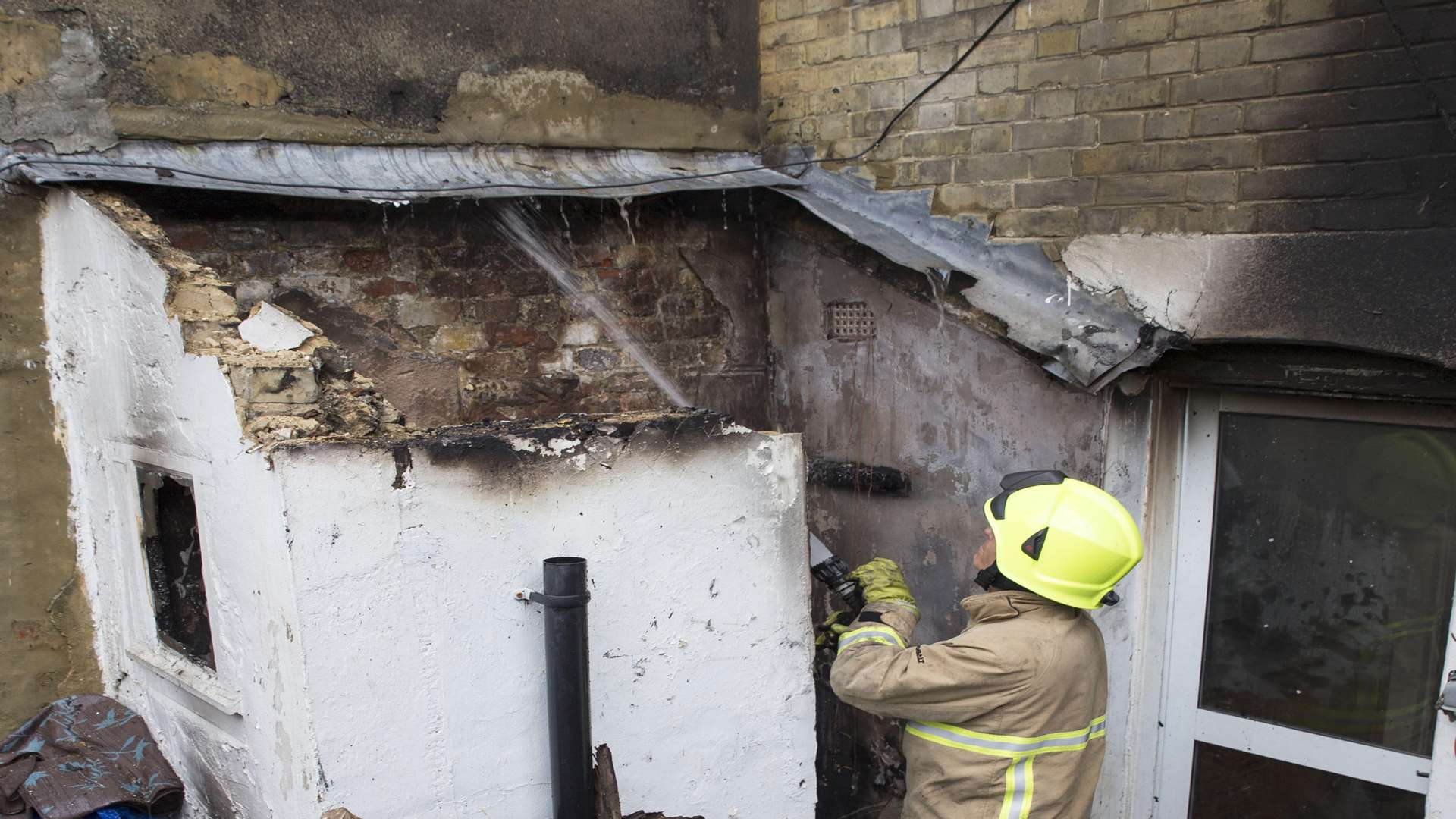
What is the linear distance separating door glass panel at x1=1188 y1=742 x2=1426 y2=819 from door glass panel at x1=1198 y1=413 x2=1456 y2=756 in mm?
164

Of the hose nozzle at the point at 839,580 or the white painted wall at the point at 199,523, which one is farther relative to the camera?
the hose nozzle at the point at 839,580

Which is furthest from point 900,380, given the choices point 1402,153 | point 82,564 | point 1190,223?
point 82,564

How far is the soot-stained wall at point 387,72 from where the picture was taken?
117 inches

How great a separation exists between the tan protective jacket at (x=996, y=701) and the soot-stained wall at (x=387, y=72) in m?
2.47

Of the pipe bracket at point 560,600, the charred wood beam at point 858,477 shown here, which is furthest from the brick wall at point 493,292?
the pipe bracket at point 560,600

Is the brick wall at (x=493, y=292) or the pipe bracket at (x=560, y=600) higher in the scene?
the brick wall at (x=493, y=292)

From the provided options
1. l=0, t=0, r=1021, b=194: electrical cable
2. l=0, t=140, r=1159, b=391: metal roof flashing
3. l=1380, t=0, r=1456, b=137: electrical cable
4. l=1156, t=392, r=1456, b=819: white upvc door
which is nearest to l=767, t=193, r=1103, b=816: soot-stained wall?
l=0, t=140, r=1159, b=391: metal roof flashing

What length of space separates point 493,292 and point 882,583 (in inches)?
77.7

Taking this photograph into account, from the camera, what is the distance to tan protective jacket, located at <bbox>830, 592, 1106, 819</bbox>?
259 centimetres

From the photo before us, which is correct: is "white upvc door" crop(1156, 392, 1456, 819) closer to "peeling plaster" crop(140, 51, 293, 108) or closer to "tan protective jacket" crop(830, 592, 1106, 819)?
"tan protective jacket" crop(830, 592, 1106, 819)

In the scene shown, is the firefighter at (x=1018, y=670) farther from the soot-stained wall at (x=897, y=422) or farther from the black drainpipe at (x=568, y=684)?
the soot-stained wall at (x=897, y=422)

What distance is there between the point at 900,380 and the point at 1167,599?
134 cm

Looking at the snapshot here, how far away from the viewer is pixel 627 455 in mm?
2881

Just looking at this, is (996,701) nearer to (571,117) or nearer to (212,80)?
(571,117)
